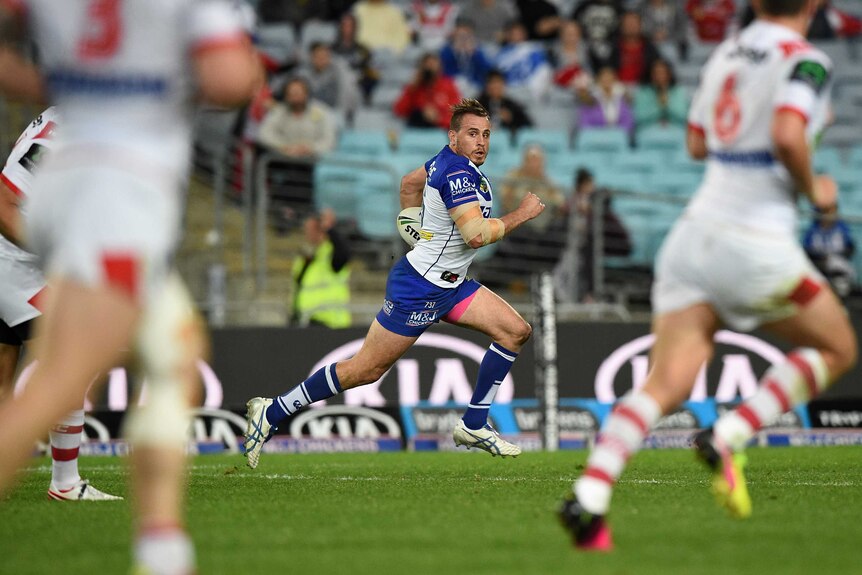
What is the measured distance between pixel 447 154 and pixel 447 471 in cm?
228

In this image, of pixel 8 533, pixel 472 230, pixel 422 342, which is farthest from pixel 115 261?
pixel 422 342

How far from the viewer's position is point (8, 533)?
606 cm

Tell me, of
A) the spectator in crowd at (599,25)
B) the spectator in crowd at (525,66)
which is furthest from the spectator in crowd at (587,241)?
the spectator in crowd at (599,25)

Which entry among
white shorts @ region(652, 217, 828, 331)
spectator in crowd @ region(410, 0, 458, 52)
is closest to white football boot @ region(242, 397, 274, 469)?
white shorts @ region(652, 217, 828, 331)

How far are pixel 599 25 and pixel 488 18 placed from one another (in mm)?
1614

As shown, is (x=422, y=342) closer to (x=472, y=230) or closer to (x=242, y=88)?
(x=472, y=230)

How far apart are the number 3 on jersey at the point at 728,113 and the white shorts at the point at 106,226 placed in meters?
2.57

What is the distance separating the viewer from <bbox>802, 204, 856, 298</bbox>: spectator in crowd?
50.7ft

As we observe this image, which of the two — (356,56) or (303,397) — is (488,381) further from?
(356,56)

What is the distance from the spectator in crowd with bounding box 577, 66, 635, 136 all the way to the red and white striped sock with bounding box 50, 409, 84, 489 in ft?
38.7

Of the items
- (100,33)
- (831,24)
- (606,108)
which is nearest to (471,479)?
(100,33)

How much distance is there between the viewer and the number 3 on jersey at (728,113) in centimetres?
571

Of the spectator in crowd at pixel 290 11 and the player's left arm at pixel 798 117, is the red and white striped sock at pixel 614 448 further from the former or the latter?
the spectator in crowd at pixel 290 11

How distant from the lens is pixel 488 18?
19.7 meters
